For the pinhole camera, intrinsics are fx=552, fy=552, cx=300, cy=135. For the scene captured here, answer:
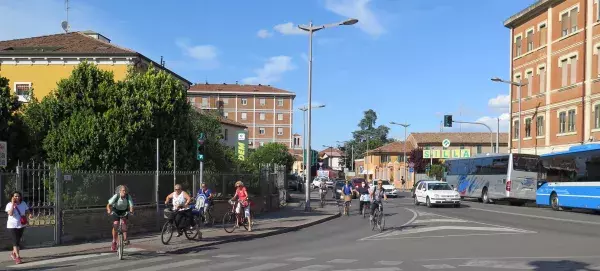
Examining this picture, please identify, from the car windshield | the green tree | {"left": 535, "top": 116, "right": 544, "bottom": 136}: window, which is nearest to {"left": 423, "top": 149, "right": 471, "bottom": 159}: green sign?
the green tree

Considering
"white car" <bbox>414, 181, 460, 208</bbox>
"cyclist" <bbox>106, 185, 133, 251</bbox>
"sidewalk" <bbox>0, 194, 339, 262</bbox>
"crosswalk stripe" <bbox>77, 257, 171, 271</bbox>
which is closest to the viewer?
"crosswalk stripe" <bbox>77, 257, 171, 271</bbox>

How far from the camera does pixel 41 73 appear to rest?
118ft

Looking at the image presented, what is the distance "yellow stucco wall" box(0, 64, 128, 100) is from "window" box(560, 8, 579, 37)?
31623mm

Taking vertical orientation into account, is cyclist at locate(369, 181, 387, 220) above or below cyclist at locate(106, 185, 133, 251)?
below

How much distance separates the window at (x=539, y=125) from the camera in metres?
45.0

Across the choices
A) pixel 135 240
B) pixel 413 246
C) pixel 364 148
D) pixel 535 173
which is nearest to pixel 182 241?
pixel 135 240

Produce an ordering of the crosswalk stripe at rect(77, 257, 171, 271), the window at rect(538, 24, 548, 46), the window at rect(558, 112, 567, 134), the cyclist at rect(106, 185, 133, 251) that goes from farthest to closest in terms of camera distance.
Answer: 1. the window at rect(538, 24, 548, 46)
2. the window at rect(558, 112, 567, 134)
3. the cyclist at rect(106, 185, 133, 251)
4. the crosswalk stripe at rect(77, 257, 171, 271)

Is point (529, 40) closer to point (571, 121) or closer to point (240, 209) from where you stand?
point (571, 121)

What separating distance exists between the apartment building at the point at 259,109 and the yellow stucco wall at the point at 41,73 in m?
82.8

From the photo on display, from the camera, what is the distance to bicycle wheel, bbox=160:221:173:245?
47.0 ft

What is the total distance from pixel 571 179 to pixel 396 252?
18.1 m

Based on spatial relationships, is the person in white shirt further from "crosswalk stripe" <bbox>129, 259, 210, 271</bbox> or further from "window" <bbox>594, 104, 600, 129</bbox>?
"window" <bbox>594, 104, 600, 129</bbox>

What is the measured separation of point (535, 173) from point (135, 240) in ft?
82.3

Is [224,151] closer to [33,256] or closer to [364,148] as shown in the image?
[33,256]
